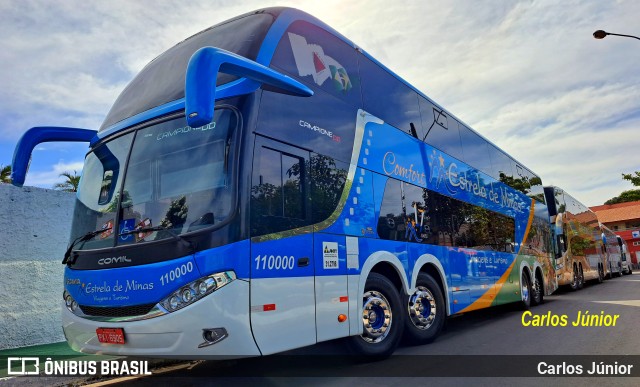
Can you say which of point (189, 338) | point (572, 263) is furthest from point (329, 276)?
point (572, 263)

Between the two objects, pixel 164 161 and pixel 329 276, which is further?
pixel 329 276

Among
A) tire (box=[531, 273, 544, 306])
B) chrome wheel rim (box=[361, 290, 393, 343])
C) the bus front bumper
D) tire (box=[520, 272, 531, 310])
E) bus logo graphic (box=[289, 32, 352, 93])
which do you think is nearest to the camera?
the bus front bumper

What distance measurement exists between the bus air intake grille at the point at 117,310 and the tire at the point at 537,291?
464 inches

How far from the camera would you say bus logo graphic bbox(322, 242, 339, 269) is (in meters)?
5.20

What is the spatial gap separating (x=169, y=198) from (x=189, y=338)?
1345mm

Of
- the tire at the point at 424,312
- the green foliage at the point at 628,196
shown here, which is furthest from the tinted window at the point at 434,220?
the green foliage at the point at 628,196

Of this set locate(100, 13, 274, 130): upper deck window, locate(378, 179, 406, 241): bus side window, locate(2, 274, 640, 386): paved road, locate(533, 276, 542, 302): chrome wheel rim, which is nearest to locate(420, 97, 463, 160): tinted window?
locate(378, 179, 406, 241): bus side window

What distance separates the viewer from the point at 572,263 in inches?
755

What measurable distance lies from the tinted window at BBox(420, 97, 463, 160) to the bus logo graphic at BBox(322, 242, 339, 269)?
12.3ft

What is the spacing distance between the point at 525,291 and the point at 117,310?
11214 millimetres

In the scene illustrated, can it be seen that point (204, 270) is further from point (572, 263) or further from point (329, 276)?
point (572, 263)

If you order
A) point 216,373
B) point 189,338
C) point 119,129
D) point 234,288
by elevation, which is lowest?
point 216,373

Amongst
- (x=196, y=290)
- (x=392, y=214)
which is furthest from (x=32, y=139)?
(x=392, y=214)

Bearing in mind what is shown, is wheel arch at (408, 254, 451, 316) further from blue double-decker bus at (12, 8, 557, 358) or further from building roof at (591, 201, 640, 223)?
building roof at (591, 201, 640, 223)
